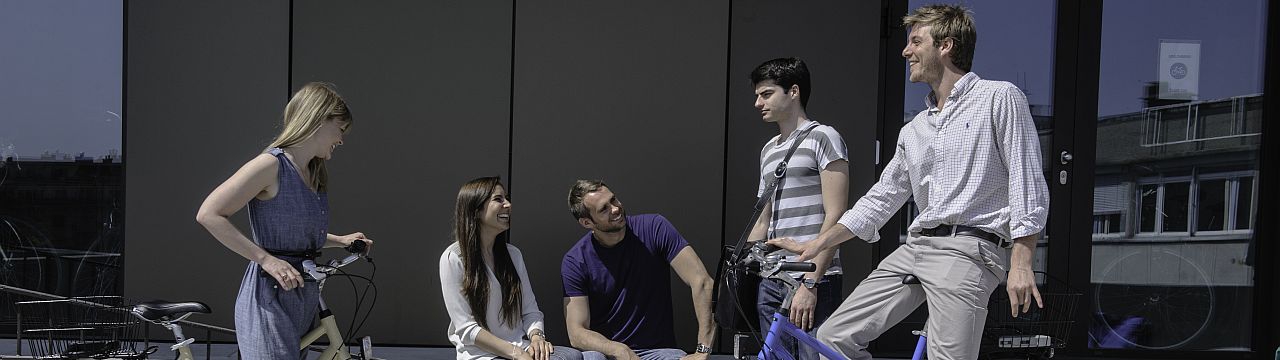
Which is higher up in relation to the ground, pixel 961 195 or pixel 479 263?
pixel 961 195

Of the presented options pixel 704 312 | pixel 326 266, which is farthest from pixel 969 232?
pixel 326 266

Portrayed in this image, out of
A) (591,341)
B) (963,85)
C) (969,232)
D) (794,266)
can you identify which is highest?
(963,85)

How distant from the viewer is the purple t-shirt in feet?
14.1

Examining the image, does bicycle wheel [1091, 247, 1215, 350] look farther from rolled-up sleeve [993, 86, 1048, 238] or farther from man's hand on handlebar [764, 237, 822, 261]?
rolled-up sleeve [993, 86, 1048, 238]

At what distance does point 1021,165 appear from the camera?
262cm

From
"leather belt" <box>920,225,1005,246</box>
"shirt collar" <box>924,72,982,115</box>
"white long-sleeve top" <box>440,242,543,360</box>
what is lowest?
"white long-sleeve top" <box>440,242,543,360</box>

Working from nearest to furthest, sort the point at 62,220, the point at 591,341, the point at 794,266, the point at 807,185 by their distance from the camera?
the point at 794,266 → the point at 807,185 → the point at 591,341 → the point at 62,220

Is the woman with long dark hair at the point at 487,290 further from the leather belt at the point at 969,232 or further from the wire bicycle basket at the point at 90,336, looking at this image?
the leather belt at the point at 969,232

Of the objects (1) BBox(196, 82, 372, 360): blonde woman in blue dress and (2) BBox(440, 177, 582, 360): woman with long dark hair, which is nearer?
Answer: (1) BBox(196, 82, 372, 360): blonde woman in blue dress

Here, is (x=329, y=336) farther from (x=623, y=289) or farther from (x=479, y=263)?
(x=623, y=289)

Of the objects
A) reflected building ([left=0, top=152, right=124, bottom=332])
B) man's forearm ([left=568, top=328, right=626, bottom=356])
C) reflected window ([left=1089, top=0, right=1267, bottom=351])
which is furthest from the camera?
reflected window ([left=1089, top=0, right=1267, bottom=351])

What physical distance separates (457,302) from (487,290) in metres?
0.12

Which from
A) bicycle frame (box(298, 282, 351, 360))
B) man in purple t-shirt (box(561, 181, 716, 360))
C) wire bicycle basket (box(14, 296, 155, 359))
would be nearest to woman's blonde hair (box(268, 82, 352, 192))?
bicycle frame (box(298, 282, 351, 360))

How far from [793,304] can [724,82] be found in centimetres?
188
